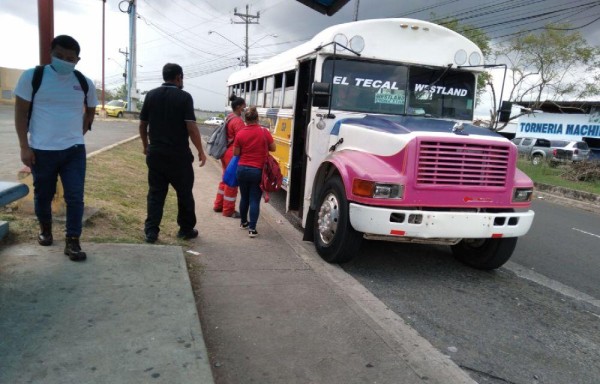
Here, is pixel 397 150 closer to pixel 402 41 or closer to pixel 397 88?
pixel 397 88

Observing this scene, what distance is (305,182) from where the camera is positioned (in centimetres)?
612

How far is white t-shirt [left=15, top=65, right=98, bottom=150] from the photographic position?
373 centimetres

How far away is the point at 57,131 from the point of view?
12.5 feet

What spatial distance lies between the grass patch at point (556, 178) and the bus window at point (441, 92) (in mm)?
10535

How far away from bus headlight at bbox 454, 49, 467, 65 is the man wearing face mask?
4.33 m

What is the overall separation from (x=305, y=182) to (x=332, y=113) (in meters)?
0.97

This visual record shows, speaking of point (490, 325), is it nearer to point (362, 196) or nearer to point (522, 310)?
point (522, 310)

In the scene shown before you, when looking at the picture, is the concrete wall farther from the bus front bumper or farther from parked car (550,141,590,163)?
the bus front bumper

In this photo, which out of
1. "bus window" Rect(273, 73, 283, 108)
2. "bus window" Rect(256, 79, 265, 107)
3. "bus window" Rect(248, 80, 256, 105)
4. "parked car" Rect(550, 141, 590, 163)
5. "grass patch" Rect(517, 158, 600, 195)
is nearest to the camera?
"bus window" Rect(273, 73, 283, 108)

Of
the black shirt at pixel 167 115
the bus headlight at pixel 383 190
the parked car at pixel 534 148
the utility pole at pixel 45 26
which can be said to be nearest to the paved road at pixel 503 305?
the bus headlight at pixel 383 190

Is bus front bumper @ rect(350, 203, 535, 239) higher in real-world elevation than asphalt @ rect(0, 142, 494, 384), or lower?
higher

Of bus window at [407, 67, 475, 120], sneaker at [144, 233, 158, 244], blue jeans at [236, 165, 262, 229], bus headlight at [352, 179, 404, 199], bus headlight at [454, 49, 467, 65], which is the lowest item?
sneaker at [144, 233, 158, 244]

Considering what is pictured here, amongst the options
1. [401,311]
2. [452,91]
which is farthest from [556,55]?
Answer: [401,311]

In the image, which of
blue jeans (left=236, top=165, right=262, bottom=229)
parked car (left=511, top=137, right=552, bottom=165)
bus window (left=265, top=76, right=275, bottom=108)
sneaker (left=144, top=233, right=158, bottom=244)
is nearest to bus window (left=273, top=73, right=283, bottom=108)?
bus window (left=265, top=76, right=275, bottom=108)
